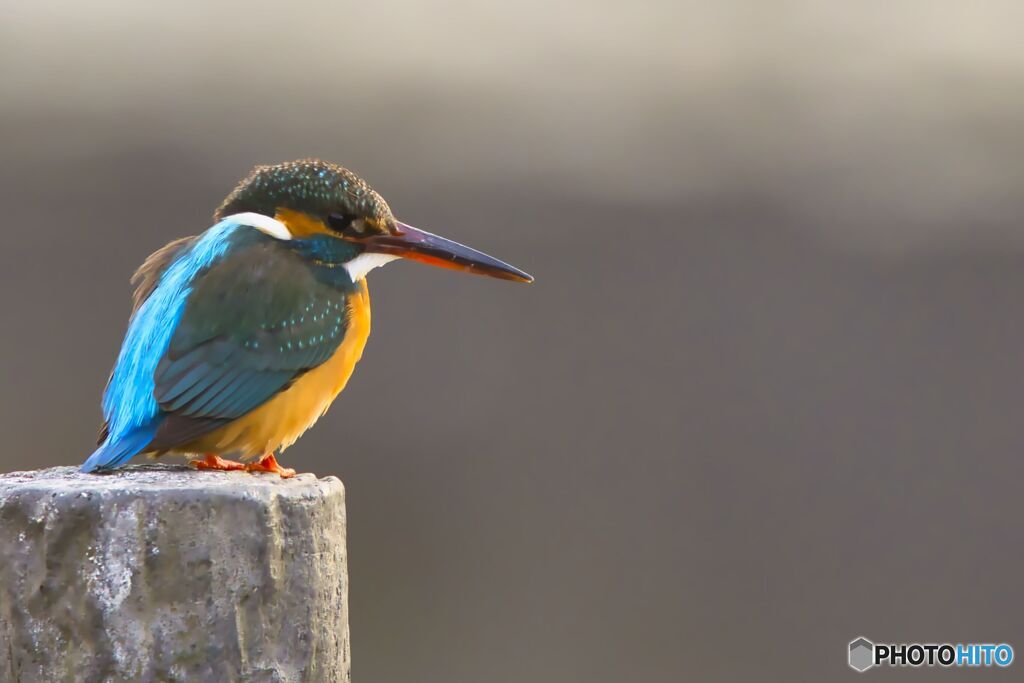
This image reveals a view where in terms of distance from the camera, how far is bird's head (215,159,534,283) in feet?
10.3

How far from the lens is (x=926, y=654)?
6148 mm

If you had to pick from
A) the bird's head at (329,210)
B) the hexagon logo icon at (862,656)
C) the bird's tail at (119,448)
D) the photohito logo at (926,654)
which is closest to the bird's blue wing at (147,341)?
the bird's tail at (119,448)

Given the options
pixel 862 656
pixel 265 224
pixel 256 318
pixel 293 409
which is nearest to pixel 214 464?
pixel 293 409

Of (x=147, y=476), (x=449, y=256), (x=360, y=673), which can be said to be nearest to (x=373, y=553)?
(x=360, y=673)

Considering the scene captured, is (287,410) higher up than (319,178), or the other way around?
(319,178)

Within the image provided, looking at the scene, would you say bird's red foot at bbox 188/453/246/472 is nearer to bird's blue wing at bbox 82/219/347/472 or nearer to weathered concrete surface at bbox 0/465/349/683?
bird's blue wing at bbox 82/219/347/472

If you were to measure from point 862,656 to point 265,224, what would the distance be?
357 cm

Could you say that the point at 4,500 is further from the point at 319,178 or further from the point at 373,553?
the point at 373,553

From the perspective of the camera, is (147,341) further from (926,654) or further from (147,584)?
(926,654)

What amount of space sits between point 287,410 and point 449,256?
63 centimetres

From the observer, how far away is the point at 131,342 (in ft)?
9.16

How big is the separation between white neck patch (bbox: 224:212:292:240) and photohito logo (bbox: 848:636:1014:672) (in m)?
3.00

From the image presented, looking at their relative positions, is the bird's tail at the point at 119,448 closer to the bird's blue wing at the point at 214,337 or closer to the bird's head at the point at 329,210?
the bird's blue wing at the point at 214,337

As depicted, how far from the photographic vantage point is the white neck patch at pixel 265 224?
122 inches
